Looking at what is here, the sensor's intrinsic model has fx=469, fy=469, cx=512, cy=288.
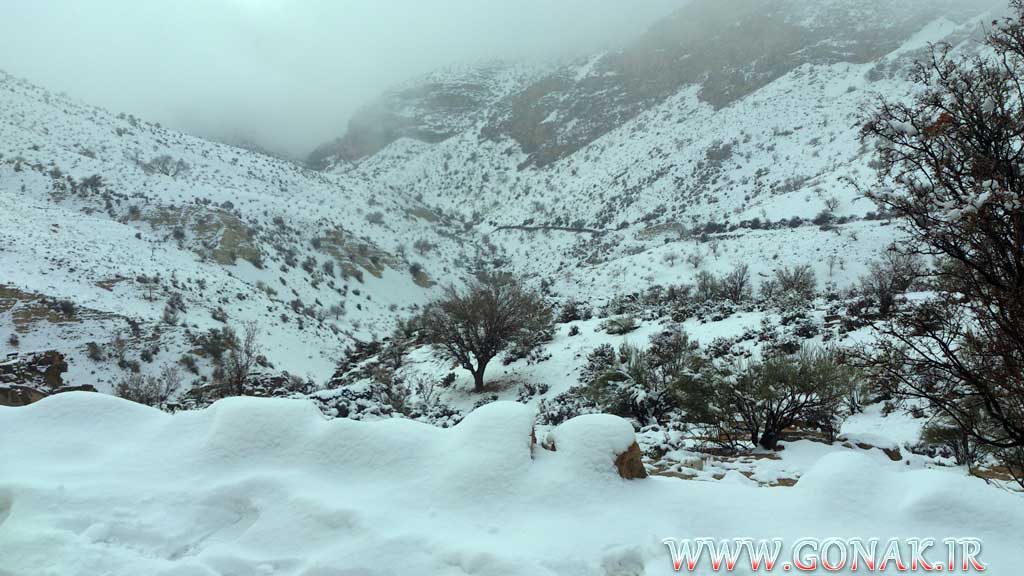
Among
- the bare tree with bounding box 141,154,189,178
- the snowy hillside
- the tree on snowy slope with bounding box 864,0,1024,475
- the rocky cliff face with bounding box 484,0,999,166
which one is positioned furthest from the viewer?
the rocky cliff face with bounding box 484,0,999,166

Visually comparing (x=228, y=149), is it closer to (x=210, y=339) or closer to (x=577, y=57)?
(x=210, y=339)

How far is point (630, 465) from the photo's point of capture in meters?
4.01

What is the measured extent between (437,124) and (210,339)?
287 feet

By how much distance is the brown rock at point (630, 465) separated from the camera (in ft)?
13.0

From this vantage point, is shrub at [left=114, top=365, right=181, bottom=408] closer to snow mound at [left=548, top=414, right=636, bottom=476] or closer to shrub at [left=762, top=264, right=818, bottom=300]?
snow mound at [left=548, top=414, right=636, bottom=476]

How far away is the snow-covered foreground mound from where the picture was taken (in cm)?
296

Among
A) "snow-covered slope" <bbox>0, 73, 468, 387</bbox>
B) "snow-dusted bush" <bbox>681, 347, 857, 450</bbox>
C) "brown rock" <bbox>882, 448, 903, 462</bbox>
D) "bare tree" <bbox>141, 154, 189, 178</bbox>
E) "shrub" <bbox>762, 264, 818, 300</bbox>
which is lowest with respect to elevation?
"brown rock" <bbox>882, 448, 903, 462</bbox>

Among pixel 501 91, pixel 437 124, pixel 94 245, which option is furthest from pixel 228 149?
pixel 501 91

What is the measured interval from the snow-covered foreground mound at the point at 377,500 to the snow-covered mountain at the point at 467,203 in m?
4.20

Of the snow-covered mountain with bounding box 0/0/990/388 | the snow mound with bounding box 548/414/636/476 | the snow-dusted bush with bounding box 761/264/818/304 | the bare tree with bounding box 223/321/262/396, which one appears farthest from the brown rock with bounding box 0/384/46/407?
the snow-dusted bush with bounding box 761/264/818/304

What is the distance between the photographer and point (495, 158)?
7825cm

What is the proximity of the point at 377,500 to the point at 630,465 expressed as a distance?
6.81 ft

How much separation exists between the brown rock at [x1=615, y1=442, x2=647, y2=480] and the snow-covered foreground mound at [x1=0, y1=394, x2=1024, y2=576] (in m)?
0.09

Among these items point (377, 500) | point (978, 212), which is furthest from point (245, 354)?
point (978, 212)
